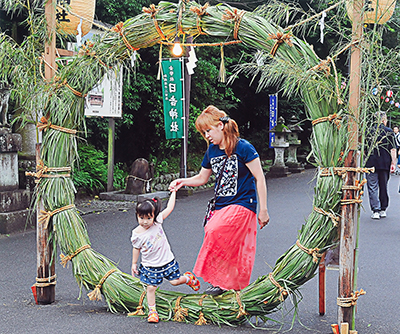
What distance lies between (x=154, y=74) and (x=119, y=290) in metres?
8.97

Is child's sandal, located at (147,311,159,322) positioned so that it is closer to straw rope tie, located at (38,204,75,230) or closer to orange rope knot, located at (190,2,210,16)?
straw rope tie, located at (38,204,75,230)

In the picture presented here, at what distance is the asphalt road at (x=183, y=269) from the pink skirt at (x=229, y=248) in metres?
0.36

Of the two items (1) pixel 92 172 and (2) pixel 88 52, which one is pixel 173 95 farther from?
(2) pixel 88 52

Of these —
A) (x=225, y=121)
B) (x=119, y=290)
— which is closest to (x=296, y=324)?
(x=119, y=290)

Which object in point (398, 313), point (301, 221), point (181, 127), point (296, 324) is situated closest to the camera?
point (296, 324)

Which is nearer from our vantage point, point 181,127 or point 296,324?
point 296,324

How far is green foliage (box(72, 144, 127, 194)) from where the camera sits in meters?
10.1

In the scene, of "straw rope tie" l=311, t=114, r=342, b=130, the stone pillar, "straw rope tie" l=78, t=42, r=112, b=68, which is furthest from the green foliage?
"straw rope tie" l=311, t=114, r=342, b=130

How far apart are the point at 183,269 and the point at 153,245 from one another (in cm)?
179

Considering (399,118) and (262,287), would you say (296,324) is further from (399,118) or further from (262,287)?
(399,118)

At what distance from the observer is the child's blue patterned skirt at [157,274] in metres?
3.40

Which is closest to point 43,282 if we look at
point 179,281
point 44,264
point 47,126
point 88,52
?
point 44,264

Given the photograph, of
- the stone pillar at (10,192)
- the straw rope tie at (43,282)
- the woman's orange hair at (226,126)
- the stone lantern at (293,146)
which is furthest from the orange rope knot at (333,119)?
the stone lantern at (293,146)

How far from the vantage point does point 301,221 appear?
311 inches
